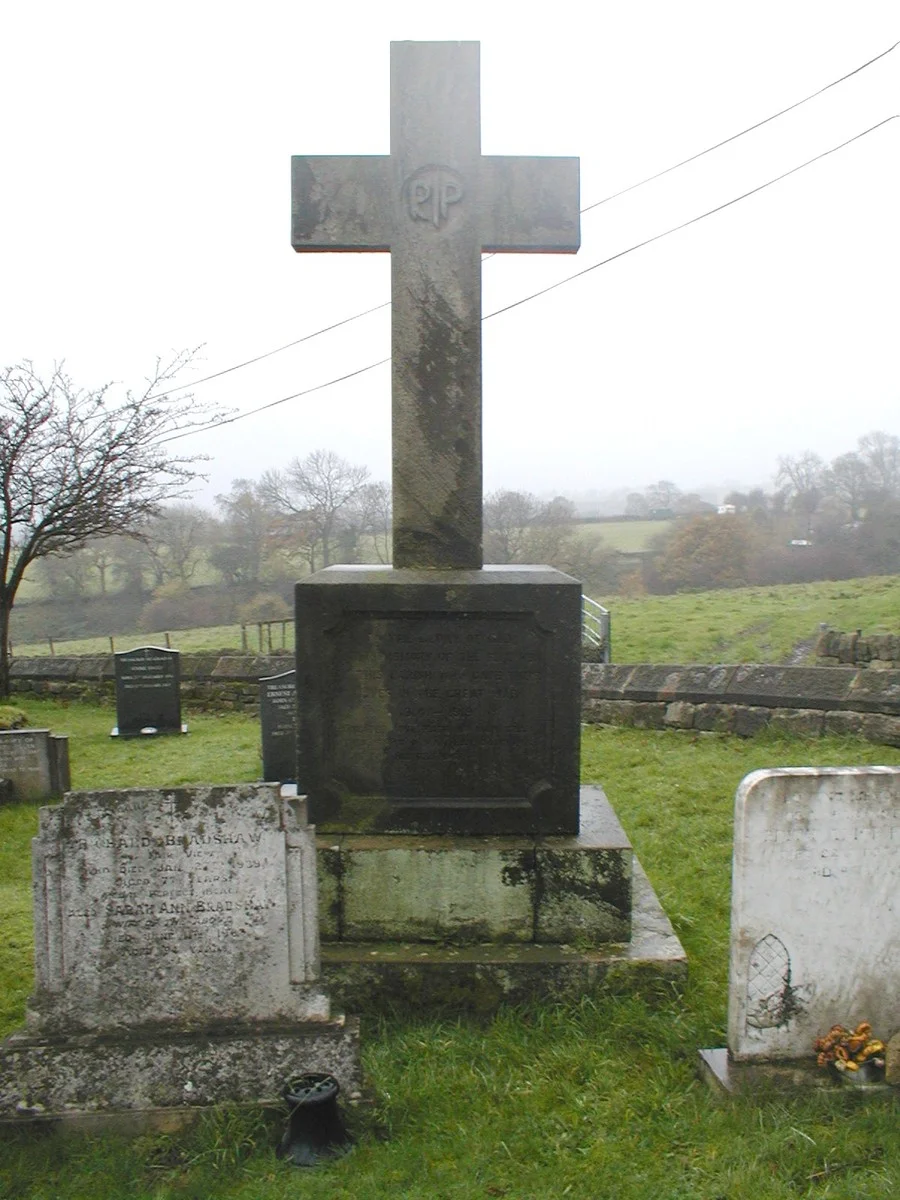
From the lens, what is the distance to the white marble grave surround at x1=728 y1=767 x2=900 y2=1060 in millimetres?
2996

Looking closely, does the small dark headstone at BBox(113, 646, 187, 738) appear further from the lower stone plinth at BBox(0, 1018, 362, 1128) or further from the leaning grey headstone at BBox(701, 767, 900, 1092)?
the leaning grey headstone at BBox(701, 767, 900, 1092)

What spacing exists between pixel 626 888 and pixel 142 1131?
1.99 metres

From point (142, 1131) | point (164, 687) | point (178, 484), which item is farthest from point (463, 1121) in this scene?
point (178, 484)

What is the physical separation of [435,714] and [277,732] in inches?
192

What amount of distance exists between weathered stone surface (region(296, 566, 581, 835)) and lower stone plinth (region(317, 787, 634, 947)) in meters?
0.16

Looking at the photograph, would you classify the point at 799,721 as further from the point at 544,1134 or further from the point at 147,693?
the point at 147,693

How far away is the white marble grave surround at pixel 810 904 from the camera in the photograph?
2996 millimetres

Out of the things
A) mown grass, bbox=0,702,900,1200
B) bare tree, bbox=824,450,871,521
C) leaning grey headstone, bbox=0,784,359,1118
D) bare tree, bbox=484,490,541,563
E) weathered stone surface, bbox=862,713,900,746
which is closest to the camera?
mown grass, bbox=0,702,900,1200

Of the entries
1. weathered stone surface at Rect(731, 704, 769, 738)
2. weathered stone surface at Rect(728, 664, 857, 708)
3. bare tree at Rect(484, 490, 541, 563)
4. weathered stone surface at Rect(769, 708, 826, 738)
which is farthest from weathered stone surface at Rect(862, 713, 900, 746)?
bare tree at Rect(484, 490, 541, 563)

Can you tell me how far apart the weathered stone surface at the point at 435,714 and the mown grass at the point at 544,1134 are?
2.66 ft

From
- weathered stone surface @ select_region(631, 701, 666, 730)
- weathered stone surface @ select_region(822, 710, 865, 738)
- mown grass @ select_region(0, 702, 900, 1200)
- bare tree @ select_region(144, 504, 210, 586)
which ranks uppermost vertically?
bare tree @ select_region(144, 504, 210, 586)

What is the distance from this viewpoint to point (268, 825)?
Answer: 3.06m

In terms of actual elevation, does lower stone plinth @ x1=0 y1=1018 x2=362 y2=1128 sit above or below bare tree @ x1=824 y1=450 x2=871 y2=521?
below

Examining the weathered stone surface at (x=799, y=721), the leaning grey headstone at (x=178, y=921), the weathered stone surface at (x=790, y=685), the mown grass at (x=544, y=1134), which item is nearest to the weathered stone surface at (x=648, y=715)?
the weathered stone surface at (x=790, y=685)
